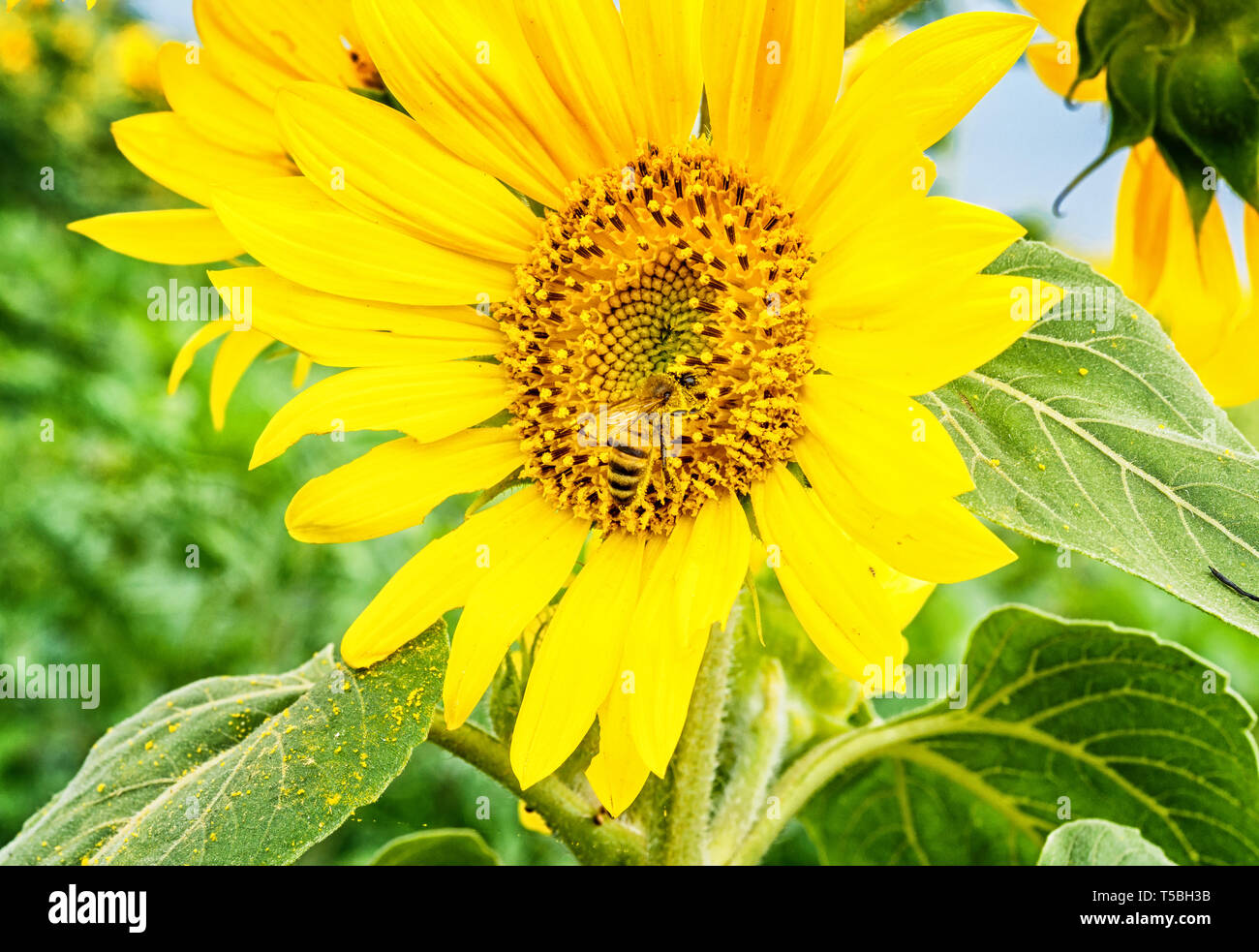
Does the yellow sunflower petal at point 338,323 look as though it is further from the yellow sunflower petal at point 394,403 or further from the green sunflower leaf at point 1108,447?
the green sunflower leaf at point 1108,447

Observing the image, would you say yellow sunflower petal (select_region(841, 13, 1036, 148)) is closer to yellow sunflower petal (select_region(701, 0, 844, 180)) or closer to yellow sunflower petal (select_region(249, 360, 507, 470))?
yellow sunflower petal (select_region(701, 0, 844, 180))

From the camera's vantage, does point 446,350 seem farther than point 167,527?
No

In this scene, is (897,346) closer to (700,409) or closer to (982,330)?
(982,330)

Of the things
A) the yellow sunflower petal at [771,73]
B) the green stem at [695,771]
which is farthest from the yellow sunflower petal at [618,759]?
the yellow sunflower petal at [771,73]

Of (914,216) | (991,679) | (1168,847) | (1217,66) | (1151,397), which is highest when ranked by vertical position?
(1217,66)

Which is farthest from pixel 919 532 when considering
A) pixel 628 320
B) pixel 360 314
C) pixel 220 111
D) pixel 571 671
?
pixel 220 111

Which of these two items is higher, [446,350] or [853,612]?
[446,350]

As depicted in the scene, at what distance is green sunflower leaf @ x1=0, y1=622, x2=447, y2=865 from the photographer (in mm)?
855

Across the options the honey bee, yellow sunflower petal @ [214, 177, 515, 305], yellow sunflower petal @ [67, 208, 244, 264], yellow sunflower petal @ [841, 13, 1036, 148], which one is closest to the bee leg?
the honey bee

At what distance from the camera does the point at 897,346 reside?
80cm
